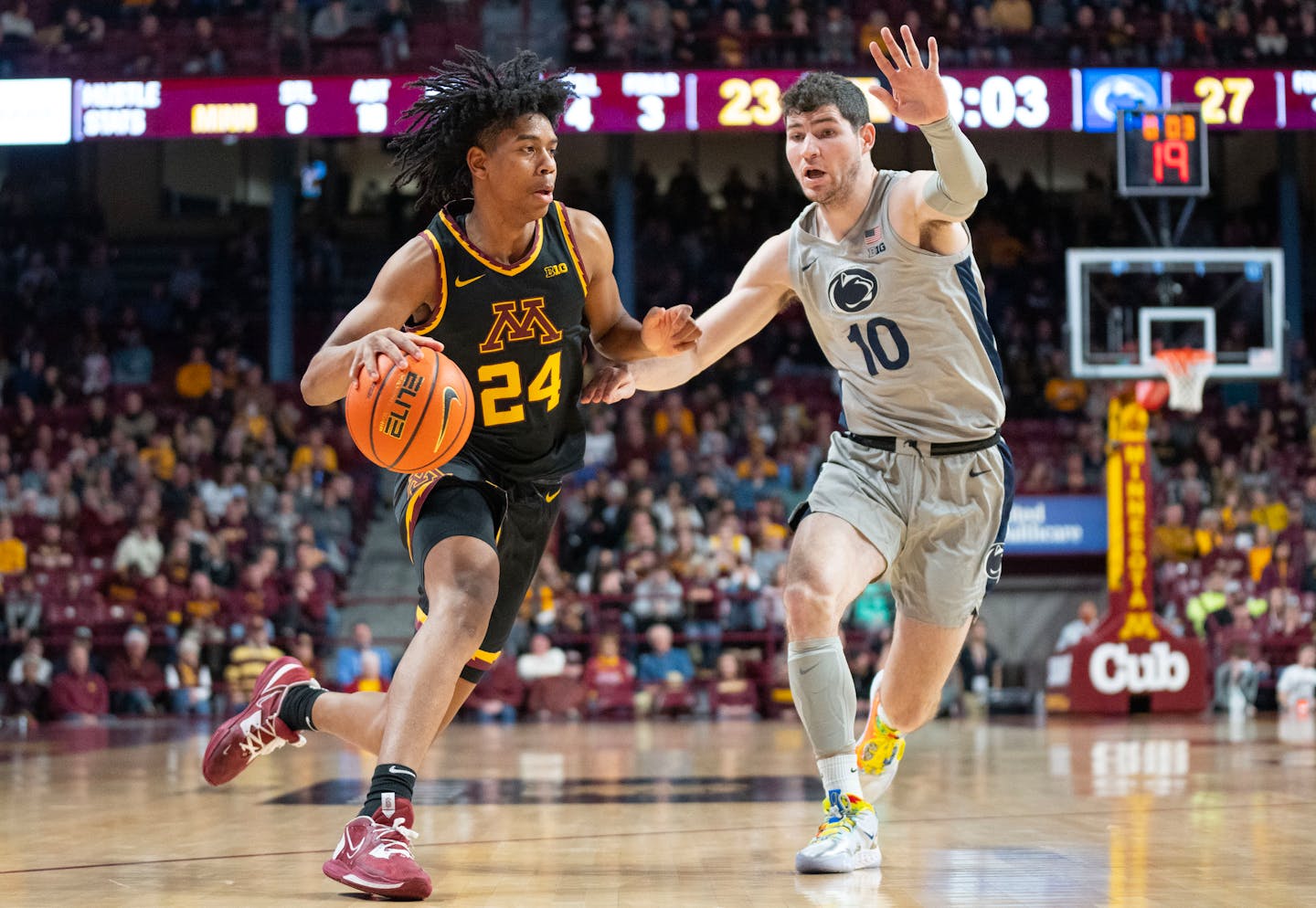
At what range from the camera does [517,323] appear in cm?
479

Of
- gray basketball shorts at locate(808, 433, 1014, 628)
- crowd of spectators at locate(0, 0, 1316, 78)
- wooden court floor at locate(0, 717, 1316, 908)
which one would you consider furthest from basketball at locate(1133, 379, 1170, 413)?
gray basketball shorts at locate(808, 433, 1014, 628)

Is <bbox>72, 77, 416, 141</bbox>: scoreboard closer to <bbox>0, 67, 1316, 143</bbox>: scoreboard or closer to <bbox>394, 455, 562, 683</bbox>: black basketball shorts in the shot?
<bbox>0, 67, 1316, 143</bbox>: scoreboard

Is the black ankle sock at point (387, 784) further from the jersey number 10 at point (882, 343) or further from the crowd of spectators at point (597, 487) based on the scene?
A: the crowd of spectators at point (597, 487)

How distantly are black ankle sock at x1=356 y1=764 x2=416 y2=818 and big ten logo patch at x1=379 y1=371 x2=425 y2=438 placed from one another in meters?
0.89

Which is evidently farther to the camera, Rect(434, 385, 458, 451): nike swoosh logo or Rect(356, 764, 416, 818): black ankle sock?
Rect(434, 385, 458, 451): nike swoosh logo

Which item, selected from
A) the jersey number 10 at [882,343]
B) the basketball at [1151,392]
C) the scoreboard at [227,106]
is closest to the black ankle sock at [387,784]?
the jersey number 10 at [882,343]

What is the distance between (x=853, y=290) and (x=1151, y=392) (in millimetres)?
8796

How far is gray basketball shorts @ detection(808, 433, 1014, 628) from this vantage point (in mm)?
5035

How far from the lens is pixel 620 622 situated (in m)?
14.3

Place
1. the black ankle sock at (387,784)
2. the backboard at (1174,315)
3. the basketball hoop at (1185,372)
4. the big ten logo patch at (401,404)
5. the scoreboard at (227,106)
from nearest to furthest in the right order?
the black ankle sock at (387,784), the big ten logo patch at (401,404), the basketball hoop at (1185,372), the backboard at (1174,315), the scoreboard at (227,106)

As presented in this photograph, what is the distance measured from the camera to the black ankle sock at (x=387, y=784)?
4.14 metres

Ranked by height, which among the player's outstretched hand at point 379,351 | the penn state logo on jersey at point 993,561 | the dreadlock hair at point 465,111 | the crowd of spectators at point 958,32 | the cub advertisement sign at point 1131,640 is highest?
the crowd of spectators at point 958,32

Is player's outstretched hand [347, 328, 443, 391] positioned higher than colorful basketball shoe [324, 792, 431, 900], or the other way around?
player's outstretched hand [347, 328, 443, 391]

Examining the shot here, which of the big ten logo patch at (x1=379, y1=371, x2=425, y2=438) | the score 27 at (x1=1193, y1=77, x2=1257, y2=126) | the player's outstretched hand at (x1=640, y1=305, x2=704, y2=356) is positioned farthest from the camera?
the score 27 at (x1=1193, y1=77, x2=1257, y2=126)
